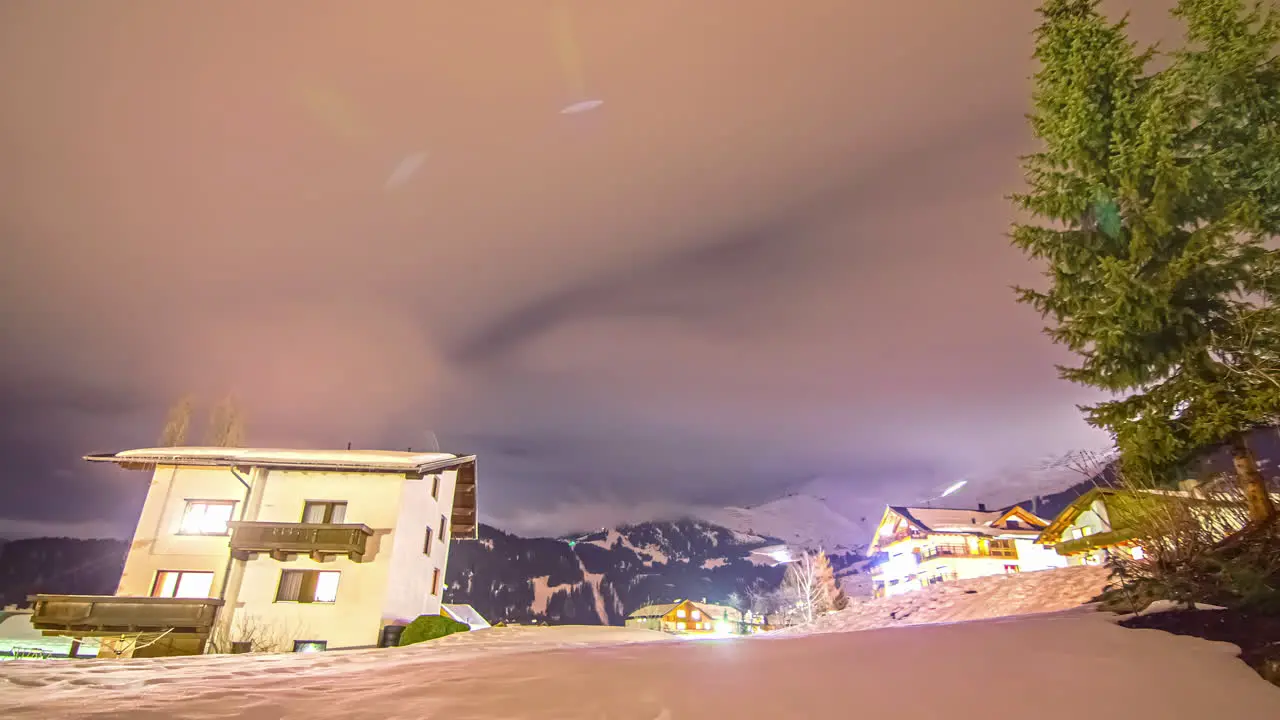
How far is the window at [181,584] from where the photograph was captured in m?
24.0

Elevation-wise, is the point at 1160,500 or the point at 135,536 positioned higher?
the point at 135,536

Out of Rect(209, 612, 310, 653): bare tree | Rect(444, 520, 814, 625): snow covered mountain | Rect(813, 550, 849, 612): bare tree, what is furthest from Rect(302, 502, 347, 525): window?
Rect(444, 520, 814, 625): snow covered mountain

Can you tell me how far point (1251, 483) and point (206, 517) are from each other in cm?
3169

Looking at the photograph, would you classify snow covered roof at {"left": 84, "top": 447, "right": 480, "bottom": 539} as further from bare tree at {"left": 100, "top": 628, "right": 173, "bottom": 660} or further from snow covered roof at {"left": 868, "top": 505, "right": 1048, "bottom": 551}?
snow covered roof at {"left": 868, "top": 505, "right": 1048, "bottom": 551}

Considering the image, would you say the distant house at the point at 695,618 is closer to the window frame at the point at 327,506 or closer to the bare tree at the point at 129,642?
the window frame at the point at 327,506

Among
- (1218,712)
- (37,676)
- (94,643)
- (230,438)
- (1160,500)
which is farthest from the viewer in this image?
(230,438)

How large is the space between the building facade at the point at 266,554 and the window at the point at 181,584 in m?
0.04

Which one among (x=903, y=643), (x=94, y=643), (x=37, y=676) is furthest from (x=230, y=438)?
(x=903, y=643)

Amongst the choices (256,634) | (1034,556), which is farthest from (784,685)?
(1034,556)

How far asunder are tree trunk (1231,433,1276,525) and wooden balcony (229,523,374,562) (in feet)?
80.6

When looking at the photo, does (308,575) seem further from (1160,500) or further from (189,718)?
(1160,500)

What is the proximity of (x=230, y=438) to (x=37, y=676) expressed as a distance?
29935 millimetres

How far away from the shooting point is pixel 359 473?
25.4 metres

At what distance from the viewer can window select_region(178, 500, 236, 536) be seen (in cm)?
2498
